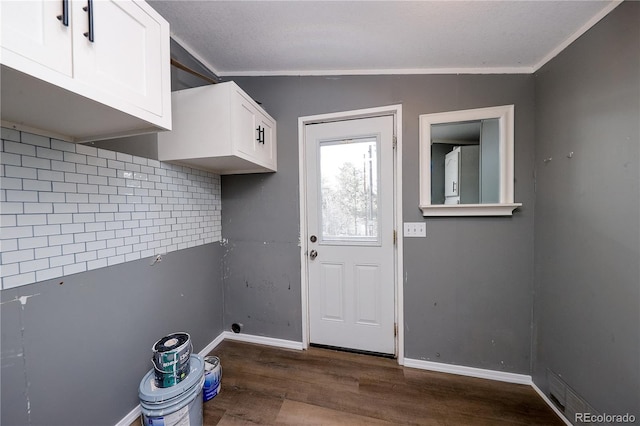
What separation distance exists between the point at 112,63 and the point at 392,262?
1.98 m

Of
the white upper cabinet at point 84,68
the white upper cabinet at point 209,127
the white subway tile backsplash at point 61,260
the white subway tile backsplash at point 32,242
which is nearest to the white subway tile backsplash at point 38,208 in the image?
the white subway tile backsplash at point 32,242

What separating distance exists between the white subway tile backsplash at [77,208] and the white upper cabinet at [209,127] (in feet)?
0.70

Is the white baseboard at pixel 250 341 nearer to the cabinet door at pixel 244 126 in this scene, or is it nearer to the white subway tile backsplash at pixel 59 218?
the white subway tile backsplash at pixel 59 218

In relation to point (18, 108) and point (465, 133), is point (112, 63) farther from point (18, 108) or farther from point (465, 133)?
point (465, 133)

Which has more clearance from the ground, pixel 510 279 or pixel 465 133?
pixel 465 133

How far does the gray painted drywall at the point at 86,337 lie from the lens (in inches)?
36.7

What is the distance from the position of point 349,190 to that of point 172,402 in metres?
1.76

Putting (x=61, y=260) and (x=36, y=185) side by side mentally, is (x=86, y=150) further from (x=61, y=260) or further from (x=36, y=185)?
(x=61, y=260)

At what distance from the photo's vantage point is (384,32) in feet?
4.68

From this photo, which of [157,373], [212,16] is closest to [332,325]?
[157,373]

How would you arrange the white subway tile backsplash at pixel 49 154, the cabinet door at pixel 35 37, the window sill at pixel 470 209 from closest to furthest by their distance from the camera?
the cabinet door at pixel 35 37 → the white subway tile backsplash at pixel 49 154 → the window sill at pixel 470 209

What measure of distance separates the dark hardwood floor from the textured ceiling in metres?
2.30

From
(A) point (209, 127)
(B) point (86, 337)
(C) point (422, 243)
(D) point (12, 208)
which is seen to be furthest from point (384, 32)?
(B) point (86, 337)

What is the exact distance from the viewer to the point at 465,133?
170 centimetres
